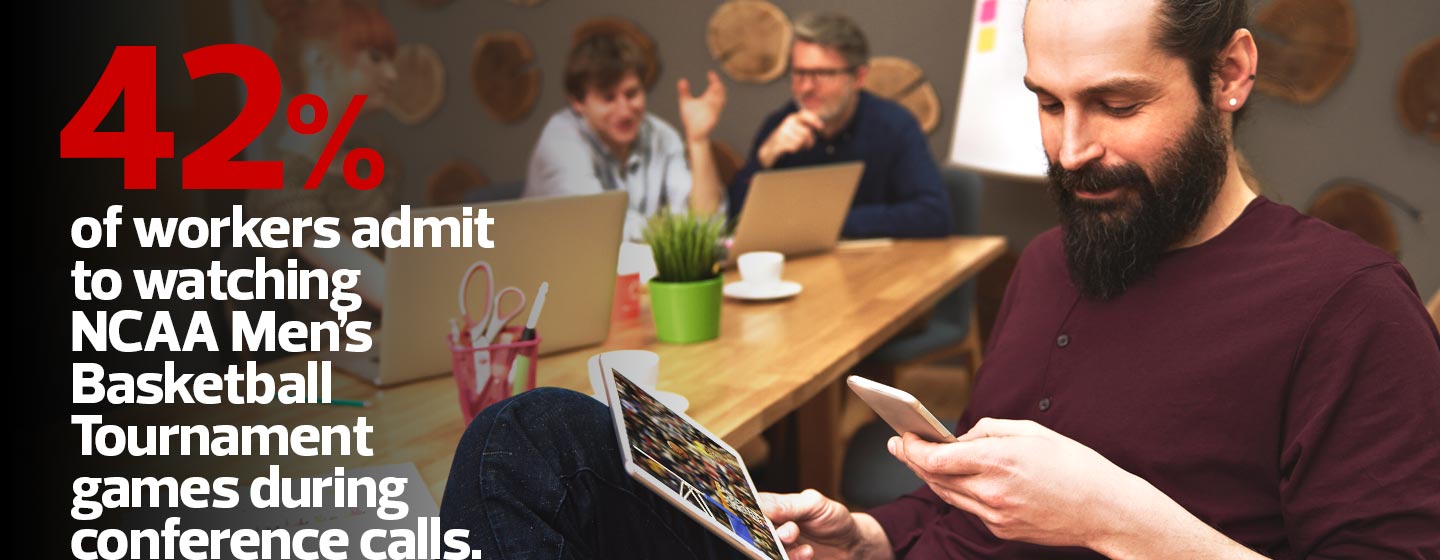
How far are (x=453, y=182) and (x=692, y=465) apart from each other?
3.91m

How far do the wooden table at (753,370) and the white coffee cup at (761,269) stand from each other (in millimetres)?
61

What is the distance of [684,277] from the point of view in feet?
6.18

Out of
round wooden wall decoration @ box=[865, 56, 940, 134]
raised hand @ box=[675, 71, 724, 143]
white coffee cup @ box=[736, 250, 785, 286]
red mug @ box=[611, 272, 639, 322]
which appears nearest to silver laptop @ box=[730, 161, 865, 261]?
white coffee cup @ box=[736, 250, 785, 286]

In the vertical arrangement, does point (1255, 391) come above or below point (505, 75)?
below

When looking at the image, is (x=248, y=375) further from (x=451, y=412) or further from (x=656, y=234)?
(x=656, y=234)

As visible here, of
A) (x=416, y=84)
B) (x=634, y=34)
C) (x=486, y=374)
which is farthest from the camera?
(x=416, y=84)

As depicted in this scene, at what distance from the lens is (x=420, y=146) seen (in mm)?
4809

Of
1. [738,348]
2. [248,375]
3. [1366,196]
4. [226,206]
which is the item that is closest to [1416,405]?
[738,348]

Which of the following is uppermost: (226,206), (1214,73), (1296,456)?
(1214,73)

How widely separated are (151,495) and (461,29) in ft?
12.0

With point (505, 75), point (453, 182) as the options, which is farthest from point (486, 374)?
point (453, 182)

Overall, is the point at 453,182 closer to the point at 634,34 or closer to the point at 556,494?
the point at 634,34

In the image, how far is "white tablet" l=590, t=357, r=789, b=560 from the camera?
0.99 m

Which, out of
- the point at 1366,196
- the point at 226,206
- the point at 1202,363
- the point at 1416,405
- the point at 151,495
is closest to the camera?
the point at 1416,405
